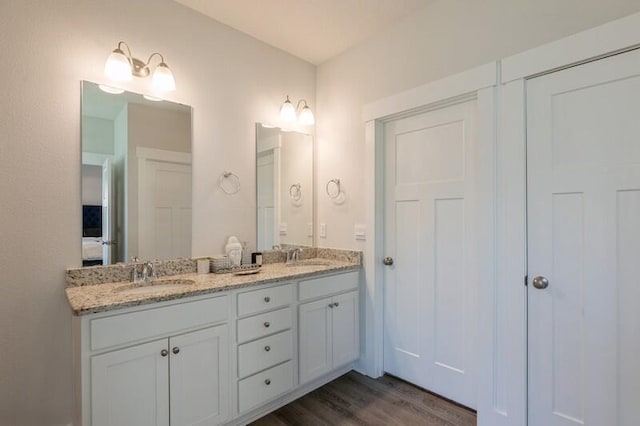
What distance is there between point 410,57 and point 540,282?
66.7 inches

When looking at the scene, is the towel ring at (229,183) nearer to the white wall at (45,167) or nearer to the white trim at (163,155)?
the white trim at (163,155)

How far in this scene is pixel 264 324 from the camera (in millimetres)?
1983

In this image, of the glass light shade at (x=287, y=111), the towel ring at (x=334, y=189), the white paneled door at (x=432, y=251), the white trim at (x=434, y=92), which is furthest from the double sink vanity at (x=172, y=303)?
the white trim at (x=434, y=92)

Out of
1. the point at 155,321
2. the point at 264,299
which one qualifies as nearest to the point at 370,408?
the point at 264,299

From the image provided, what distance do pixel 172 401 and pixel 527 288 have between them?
1960mm

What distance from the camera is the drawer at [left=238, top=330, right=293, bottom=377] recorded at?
188 cm

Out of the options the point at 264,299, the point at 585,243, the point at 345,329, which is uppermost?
the point at 585,243

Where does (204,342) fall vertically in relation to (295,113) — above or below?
below

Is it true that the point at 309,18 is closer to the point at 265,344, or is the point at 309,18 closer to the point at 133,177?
the point at 133,177

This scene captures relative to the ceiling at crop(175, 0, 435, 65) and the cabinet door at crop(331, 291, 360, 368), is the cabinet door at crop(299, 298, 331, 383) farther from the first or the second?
the ceiling at crop(175, 0, 435, 65)

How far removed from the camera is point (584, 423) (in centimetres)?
163

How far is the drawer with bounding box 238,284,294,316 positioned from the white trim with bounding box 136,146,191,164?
1027mm

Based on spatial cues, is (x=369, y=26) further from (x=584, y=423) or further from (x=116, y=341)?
(x=584, y=423)

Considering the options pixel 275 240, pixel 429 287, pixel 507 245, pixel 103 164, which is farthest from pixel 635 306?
pixel 103 164
